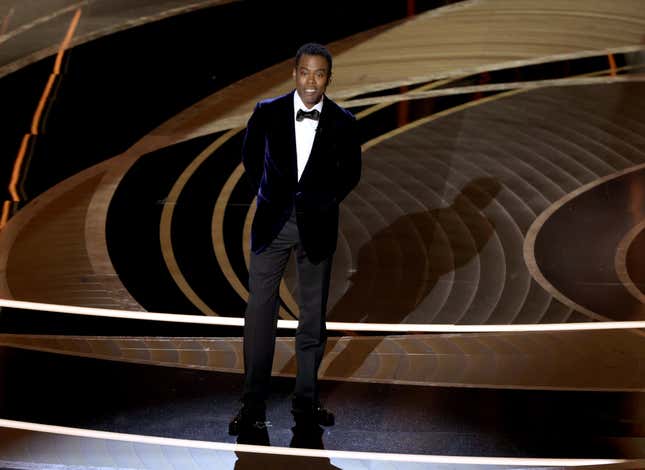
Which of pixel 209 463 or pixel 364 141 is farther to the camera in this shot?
pixel 364 141

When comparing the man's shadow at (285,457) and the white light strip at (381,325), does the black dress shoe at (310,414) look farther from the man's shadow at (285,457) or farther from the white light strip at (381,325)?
the white light strip at (381,325)

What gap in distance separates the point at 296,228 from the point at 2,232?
105 inches

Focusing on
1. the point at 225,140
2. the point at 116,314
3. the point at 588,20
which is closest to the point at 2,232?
the point at 116,314

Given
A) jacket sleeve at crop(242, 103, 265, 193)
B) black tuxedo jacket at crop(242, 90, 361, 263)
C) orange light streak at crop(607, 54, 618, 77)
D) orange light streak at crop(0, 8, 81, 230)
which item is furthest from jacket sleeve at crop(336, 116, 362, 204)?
orange light streak at crop(607, 54, 618, 77)

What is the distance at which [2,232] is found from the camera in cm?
523

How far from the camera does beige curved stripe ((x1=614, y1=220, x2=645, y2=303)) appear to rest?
183 inches

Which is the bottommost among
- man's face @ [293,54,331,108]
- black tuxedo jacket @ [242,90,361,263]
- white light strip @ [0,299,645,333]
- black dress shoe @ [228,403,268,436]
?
black dress shoe @ [228,403,268,436]

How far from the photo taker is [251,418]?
324cm

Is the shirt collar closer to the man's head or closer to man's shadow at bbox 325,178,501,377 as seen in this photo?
the man's head

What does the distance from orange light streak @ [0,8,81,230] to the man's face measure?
2.85 meters

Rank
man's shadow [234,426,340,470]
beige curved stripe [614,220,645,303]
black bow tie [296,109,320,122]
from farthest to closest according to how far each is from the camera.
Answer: beige curved stripe [614,220,645,303]
black bow tie [296,109,320,122]
man's shadow [234,426,340,470]

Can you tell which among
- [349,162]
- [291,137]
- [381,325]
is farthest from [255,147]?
[381,325]

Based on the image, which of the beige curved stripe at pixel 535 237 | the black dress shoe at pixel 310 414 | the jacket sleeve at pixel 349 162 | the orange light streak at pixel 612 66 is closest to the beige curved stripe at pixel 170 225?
the black dress shoe at pixel 310 414

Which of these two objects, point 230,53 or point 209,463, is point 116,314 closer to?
point 209,463
